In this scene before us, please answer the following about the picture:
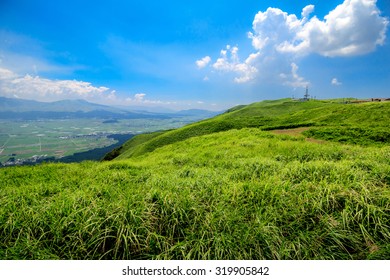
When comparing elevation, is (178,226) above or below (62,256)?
above

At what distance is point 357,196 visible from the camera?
13.8ft

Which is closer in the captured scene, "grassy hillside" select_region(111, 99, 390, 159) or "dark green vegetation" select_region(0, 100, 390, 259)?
"dark green vegetation" select_region(0, 100, 390, 259)

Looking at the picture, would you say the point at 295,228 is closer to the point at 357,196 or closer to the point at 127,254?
the point at 357,196

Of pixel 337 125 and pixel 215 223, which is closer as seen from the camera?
pixel 215 223

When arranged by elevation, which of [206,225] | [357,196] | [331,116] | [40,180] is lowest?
[40,180]

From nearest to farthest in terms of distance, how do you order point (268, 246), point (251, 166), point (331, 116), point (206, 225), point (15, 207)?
1. point (268, 246)
2. point (206, 225)
3. point (15, 207)
4. point (251, 166)
5. point (331, 116)

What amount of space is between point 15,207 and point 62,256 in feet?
7.23

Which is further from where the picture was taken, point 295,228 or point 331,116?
point 331,116

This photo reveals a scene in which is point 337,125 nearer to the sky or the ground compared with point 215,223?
nearer to the sky

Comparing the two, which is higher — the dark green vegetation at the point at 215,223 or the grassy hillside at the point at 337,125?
the grassy hillside at the point at 337,125

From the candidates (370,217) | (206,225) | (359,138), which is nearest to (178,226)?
(206,225)

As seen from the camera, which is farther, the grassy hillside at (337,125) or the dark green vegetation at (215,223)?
the grassy hillside at (337,125)

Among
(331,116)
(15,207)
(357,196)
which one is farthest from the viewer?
(331,116)

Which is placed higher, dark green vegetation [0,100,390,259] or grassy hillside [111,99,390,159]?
grassy hillside [111,99,390,159]
